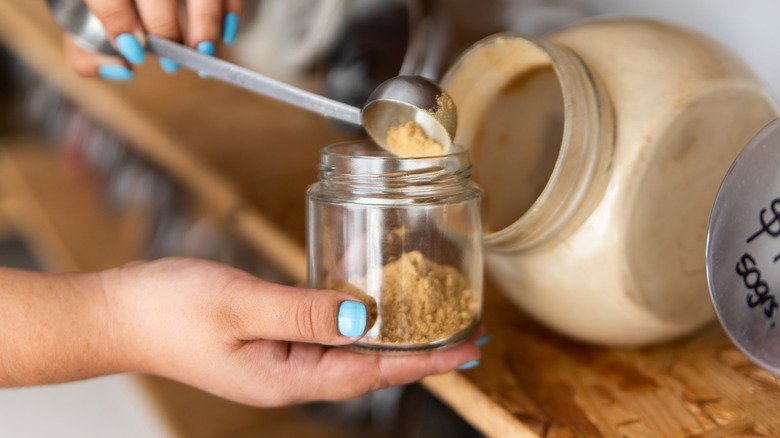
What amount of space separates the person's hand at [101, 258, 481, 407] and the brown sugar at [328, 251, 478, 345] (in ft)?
0.06

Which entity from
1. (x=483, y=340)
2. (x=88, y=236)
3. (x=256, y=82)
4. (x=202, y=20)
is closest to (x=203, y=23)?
(x=202, y=20)

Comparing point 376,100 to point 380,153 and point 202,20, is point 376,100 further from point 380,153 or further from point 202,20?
point 202,20

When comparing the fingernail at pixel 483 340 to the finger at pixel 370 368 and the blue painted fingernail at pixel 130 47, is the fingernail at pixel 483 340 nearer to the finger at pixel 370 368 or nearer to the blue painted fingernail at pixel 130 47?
the finger at pixel 370 368

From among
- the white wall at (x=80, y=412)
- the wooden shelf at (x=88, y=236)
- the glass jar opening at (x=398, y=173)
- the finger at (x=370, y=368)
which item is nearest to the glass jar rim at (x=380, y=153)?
the glass jar opening at (x=398, y=173)

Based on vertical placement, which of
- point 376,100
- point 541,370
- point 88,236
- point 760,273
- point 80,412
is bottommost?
point 80,412

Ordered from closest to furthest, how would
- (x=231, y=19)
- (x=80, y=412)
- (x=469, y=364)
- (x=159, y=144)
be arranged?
(x=469, y=364) → (x=231, y=19) → (x=159, y=144) → (x=80, y=412)

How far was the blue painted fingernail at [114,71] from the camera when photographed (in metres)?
0.63

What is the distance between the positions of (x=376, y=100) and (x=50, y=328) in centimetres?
29

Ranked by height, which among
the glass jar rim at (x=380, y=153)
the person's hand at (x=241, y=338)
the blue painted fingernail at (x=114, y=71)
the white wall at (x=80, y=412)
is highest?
the blue painted fingernail at (x=114, y=71)

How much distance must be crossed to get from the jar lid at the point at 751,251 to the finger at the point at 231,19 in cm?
43

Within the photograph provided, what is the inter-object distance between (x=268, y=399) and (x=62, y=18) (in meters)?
0.41

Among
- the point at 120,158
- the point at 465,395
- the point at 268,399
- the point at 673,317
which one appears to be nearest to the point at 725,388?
the point at 673,317

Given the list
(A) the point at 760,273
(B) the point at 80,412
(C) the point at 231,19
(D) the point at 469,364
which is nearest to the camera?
(A) the point at 760,273

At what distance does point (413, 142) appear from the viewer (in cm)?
46
